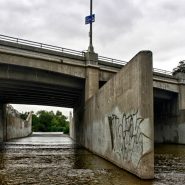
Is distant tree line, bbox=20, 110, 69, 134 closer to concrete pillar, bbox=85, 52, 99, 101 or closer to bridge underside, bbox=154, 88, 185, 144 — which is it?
bridge underside, bbox=154, 88, 185, 144

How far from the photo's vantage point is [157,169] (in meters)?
16.6

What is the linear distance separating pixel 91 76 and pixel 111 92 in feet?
50.6

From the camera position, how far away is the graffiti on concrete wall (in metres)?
14.3

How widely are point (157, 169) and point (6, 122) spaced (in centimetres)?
4493

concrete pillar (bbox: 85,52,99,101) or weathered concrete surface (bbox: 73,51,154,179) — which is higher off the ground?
concrete pillar (bbox: 85,52,99,101)

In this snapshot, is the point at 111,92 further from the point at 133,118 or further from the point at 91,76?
the point at 91,76

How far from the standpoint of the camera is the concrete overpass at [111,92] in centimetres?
1427

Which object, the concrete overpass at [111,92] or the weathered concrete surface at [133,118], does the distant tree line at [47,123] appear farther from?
the weathered concrete surface at [133,118]

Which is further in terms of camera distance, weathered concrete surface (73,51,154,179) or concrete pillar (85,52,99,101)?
concrete pillar (85,52,99,101)

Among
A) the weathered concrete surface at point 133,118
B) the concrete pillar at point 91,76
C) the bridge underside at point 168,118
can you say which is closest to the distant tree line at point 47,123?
the bridge underside at point 168,118

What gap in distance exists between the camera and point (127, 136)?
632 inches

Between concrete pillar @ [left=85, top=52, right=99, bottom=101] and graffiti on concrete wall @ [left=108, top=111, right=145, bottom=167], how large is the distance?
15788mm

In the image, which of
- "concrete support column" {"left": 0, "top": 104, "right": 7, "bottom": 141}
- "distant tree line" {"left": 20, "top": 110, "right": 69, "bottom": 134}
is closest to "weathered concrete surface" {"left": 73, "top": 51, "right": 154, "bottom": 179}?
"concrete support column" {"left": 0, "top": 104, "right": 7, "bottom": 141}

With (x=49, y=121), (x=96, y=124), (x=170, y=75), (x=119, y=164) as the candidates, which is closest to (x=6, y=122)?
(x=170, y=75)
